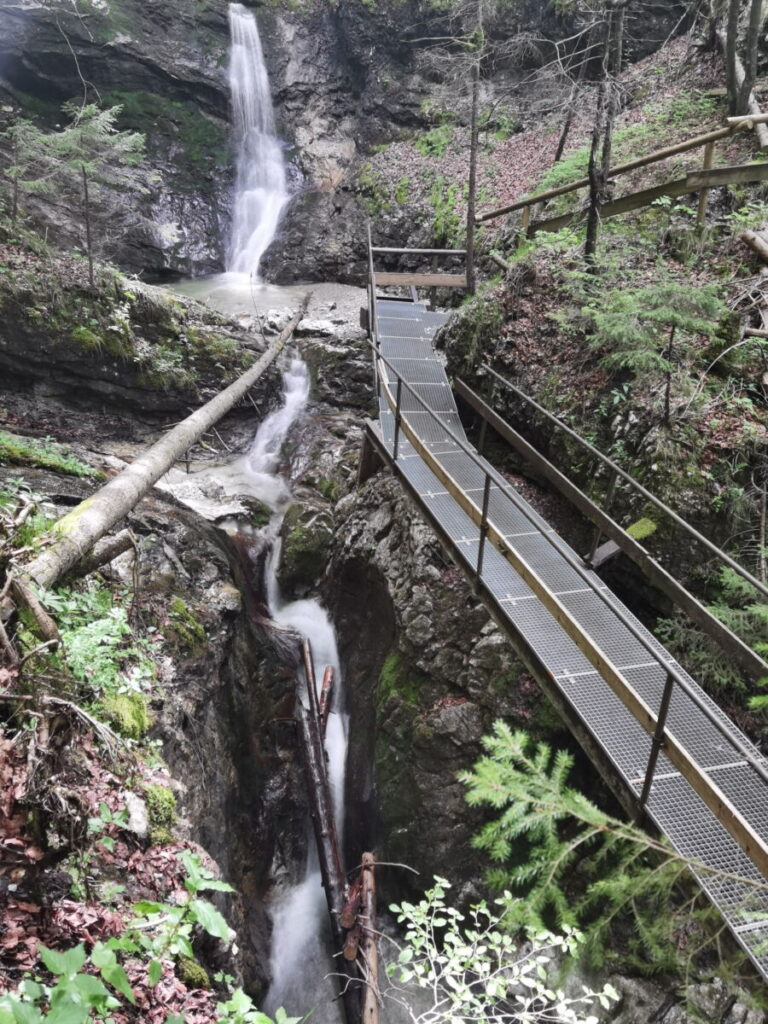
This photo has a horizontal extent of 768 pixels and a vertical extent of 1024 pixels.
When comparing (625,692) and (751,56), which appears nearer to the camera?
(625,692)

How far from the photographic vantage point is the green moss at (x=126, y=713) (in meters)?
3.74

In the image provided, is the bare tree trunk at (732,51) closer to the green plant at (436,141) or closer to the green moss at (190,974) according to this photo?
the green plant at (436,141)

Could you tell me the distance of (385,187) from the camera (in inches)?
797

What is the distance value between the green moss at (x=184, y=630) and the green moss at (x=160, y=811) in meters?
2.04

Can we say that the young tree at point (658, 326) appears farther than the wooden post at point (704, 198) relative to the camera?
No

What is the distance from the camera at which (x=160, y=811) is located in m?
3.47

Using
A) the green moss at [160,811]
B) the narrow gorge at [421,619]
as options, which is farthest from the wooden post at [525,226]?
the green moss at [160,811]

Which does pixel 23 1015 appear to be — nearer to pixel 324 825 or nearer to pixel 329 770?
pixel 324 825

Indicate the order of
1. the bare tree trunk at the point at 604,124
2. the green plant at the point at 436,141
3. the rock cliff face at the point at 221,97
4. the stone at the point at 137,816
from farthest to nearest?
the green plant at the point at 436,141, the rock cliff face at the point at 221,97, the bare tree trunk at the point at 604,124, the stone at the point at 137,816

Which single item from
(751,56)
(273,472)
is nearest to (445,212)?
(751,56)

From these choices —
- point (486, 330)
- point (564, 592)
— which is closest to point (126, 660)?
point (564, 592)

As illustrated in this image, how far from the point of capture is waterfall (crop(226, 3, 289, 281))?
22.0 metres

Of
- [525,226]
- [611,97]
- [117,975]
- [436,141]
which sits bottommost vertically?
[117,975]

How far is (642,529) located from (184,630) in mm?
4633
